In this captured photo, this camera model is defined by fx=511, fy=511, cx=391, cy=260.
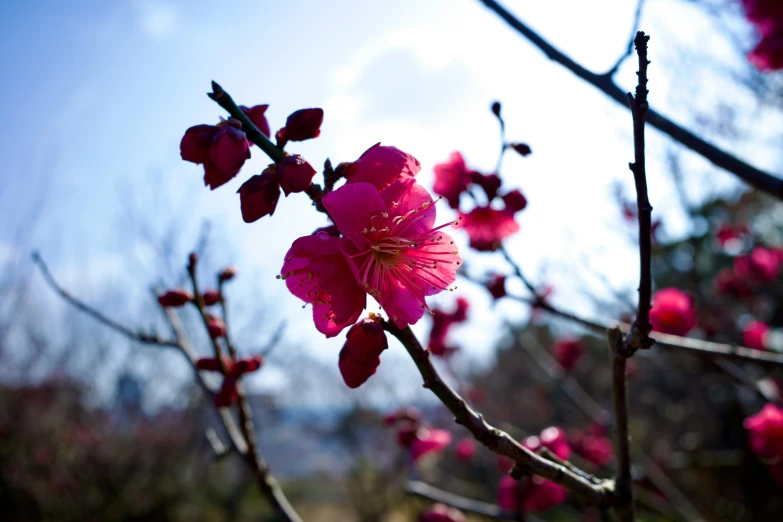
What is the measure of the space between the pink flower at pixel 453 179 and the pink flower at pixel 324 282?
1.06 m

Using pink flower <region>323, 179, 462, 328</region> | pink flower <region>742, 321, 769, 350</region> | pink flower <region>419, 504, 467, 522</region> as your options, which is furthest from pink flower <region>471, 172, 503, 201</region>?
pink flower <region>742, 321, 769, 350</region>

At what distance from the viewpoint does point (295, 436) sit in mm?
15797

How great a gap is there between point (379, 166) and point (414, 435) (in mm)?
1416

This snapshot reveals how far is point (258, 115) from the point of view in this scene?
3.30ft

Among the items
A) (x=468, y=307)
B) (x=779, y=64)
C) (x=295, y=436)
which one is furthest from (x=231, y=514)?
(x=779, y=64)

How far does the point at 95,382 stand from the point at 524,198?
10.8 m

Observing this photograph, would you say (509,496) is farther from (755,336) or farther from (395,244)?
(755,336)

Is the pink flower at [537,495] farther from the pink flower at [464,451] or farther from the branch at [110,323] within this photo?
the pink flower at [464,451]

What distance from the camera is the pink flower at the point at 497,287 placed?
202 cm

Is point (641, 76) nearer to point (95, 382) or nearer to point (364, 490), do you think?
point (364, 490)

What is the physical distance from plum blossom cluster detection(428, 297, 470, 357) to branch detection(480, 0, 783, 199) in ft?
4.91

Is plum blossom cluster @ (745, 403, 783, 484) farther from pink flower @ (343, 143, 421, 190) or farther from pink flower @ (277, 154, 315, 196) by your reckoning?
pink flower @ (277, 154, 315, 196)

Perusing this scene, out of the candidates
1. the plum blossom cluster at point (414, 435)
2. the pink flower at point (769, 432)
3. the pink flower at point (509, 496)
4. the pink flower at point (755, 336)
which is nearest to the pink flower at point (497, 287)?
the plum blossom cluster at point (414, 435)

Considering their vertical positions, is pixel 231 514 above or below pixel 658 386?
below
